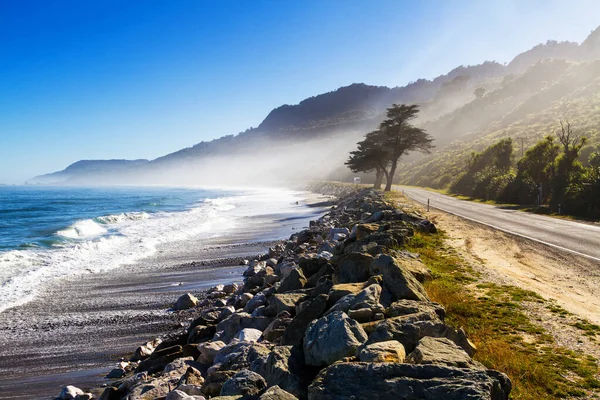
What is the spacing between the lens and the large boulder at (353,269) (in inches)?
335

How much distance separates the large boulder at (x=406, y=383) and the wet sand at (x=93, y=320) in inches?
254

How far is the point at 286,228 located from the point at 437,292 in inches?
974

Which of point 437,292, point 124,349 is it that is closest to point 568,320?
point 437,292

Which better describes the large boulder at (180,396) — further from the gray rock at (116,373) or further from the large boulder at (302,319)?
the gray rock at (116,373)

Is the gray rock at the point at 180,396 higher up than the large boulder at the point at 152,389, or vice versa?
the gray rock at the point at 180,396

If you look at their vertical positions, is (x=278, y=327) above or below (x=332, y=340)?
below

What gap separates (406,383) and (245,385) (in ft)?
6.36

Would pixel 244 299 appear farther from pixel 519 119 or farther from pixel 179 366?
pixel 519 119

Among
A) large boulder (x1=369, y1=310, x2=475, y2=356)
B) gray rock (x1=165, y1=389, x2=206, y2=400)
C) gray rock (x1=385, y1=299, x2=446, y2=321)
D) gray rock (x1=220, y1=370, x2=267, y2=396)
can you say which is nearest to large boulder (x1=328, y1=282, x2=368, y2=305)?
gray rock (x1=385, y1=299, x2=446, y2=321)

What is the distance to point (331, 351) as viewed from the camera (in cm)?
470

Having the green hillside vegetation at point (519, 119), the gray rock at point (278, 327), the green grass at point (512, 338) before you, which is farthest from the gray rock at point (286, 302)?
the green hillside vegetation at point (519, 119)

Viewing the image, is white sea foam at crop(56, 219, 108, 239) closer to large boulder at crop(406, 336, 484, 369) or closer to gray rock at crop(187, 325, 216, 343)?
gray rock at crop(187, 325, 216, 343)

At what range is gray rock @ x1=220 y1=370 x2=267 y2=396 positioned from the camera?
4.58 meters

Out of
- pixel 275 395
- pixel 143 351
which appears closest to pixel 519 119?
pixel 143 351
